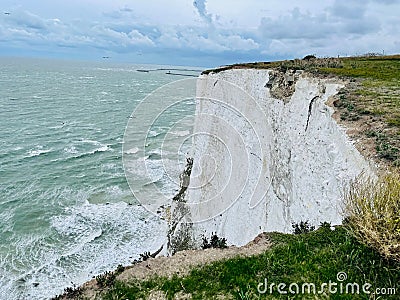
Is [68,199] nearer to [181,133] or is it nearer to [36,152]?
[36,152]

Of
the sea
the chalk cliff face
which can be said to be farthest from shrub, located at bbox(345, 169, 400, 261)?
the sea

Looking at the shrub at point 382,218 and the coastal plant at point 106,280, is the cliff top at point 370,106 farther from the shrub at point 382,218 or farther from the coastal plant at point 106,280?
the coastal plant at point 106,280

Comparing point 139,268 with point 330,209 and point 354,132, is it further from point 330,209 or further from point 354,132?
point 354,132

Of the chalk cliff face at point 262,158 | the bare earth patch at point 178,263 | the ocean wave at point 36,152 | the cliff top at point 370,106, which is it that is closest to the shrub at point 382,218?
the bare earth patch at point 178,263

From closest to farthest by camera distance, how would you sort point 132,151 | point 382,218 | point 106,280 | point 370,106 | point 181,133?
point 382,218 < point 106,280 < point 370,106 < point 132,151 < point 181,133

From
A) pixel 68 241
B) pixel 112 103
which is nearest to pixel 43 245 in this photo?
pixel 68 241

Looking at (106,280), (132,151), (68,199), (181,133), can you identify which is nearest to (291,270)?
(106,280)

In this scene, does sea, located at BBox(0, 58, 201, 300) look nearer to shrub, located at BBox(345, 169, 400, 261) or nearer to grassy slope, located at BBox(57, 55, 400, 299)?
grassy slope, located at BBox(57, 55, 400, 299)

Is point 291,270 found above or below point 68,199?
above
